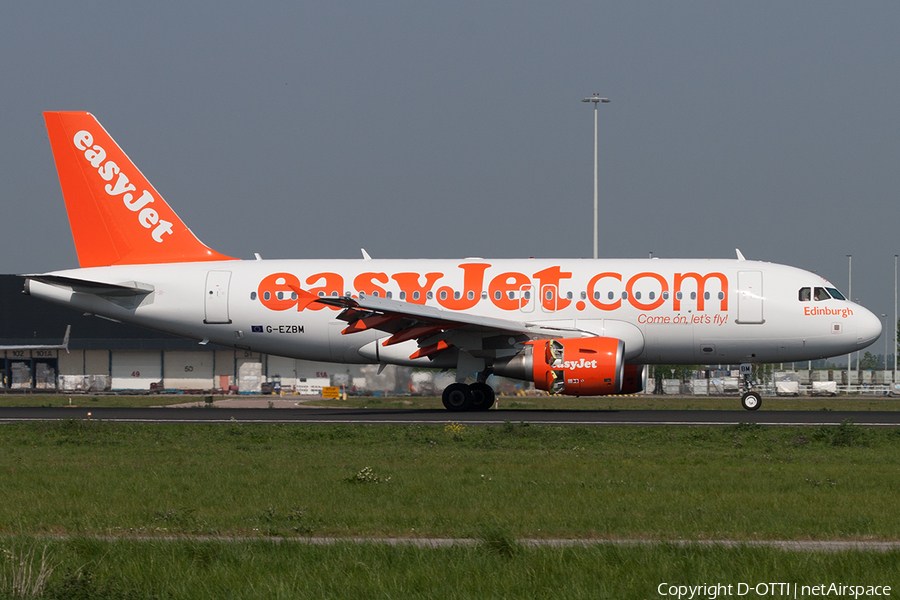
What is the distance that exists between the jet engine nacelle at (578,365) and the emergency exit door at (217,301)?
9.38 metres

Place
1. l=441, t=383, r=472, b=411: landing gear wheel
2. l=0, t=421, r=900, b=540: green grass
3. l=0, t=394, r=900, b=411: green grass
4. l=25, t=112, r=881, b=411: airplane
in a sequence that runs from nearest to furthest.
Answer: l=0, t=421, r=900, b=540: green grass
l=25, t=112, r=881, b=411: airplane
l=441, t=383, r=472, b=411: landing gear wheel
l=0, t=394, r=900, b=411: green grass

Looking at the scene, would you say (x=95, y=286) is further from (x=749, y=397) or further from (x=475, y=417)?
(x=749, y=397)

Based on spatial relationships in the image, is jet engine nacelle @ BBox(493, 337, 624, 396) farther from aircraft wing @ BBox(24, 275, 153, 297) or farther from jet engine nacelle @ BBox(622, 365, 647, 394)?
aircraft wing @ BBox(24, 275, 153, 297)

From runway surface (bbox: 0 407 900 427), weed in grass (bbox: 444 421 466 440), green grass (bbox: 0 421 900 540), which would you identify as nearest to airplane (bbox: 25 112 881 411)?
runway surface (bbox: 0 407 900 427)

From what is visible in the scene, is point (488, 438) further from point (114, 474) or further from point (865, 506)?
point (865, 506)

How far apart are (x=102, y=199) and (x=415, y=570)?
84.0ft

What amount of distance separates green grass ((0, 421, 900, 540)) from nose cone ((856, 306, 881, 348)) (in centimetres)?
827

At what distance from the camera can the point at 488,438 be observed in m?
19.3

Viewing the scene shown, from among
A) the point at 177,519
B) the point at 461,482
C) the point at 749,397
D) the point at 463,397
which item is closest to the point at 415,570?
the point at 177,519

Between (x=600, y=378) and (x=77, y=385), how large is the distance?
169 feet

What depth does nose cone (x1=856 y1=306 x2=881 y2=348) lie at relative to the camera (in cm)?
2794

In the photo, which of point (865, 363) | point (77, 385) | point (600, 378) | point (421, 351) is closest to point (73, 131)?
point (421, 351)

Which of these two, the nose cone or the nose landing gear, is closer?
the nose cone

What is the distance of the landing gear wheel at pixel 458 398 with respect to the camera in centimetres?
2842
